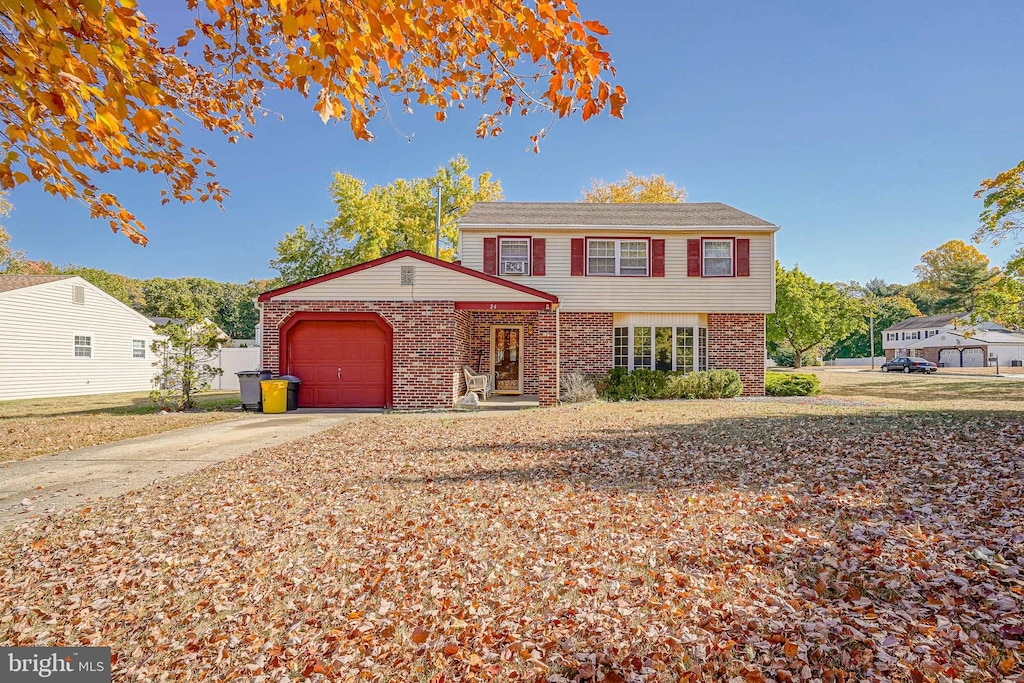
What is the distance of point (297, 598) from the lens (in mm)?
3398

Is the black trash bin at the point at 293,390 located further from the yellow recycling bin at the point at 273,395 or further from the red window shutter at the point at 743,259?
the red window shutter at the point at 743,259

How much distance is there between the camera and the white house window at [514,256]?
16875 mm

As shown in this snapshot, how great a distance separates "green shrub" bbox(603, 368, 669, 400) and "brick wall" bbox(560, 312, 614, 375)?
2.07 feet

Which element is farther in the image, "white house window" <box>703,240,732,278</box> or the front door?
the front door

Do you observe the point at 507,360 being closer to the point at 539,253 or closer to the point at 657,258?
the point at 539,253

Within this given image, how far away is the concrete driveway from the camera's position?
5445 millimetres

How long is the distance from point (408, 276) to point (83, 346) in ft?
56.4

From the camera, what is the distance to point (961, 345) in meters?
50.4

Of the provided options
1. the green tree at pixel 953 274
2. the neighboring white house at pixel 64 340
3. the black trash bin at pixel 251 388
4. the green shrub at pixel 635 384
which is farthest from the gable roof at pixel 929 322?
the neighboring white house at pixel 64 340

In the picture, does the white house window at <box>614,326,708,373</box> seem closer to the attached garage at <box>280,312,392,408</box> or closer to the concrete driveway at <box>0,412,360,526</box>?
the attached garage at <box>280,312,392,408</box>

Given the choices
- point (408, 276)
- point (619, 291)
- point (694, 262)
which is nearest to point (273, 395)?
point (408, 276)

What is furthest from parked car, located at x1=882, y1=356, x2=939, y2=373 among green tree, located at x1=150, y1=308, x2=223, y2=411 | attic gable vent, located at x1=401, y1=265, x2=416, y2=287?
green tree, located at x1=150, y1=308, x2=223, y2=411

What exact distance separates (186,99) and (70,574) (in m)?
4.11

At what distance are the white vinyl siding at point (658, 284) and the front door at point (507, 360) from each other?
211cm
